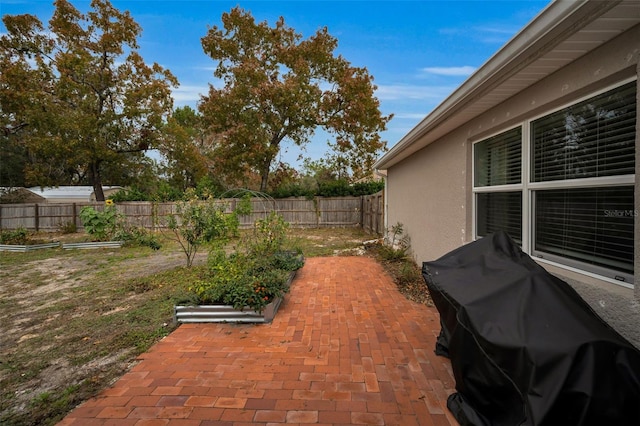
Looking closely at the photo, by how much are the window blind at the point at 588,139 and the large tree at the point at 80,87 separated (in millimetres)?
19502

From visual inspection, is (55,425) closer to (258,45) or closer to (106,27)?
(258,45)

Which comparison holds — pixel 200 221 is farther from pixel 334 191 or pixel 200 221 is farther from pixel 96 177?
pixel 96 177

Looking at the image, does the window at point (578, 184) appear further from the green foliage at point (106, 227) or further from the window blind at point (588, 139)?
the green foliage at point (106, 227)

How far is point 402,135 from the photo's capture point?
5.50m

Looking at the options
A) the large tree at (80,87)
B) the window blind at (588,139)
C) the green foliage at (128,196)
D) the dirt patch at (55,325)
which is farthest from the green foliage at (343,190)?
the window blind at (588,139)

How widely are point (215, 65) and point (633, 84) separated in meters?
19.9

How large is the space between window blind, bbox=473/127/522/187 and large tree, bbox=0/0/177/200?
18660mm

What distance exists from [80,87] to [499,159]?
2023cm

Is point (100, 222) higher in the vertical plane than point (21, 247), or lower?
higher

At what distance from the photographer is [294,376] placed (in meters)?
2.53

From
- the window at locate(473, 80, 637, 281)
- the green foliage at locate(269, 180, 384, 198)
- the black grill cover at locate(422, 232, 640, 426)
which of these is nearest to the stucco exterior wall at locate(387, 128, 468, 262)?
the window at locate(473, 80, 637, 281)

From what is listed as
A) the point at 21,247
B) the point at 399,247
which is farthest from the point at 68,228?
the point at 399,247

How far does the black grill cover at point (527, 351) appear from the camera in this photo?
1220mm

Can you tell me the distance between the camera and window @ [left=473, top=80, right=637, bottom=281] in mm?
1918
